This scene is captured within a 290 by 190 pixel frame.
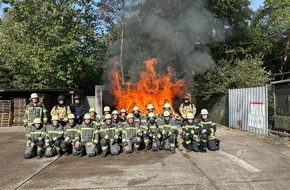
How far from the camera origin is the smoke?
1758 centimetres

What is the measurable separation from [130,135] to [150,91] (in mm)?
8691

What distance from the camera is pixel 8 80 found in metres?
27.3

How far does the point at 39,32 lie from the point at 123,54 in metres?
5.46

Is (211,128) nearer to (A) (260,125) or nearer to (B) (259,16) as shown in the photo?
(A) (260,125)

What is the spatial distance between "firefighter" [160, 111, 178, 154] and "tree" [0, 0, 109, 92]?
469 inches

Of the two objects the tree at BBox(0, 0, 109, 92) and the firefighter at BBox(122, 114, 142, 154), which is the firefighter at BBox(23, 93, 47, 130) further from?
the tree at BBox(0, 0, 109, 92)

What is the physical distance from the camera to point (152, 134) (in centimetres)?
916

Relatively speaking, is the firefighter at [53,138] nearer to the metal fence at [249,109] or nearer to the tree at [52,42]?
the metal fence at [249,109]

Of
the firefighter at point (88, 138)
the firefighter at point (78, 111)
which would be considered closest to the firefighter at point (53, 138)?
the firefighter at point (88, 138)

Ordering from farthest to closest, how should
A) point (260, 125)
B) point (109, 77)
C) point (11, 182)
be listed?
1. point (109, 77)
2. point (260, 125)
3. point (11, 182)

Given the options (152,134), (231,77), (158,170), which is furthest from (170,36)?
(158,170)

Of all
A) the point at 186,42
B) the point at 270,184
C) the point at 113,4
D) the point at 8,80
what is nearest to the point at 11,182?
the point at 270,184

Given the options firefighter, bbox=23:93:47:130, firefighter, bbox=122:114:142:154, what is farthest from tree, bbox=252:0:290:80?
firefighter, bbox=23:93:47:130

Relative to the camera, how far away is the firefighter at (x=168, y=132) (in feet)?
29.5
